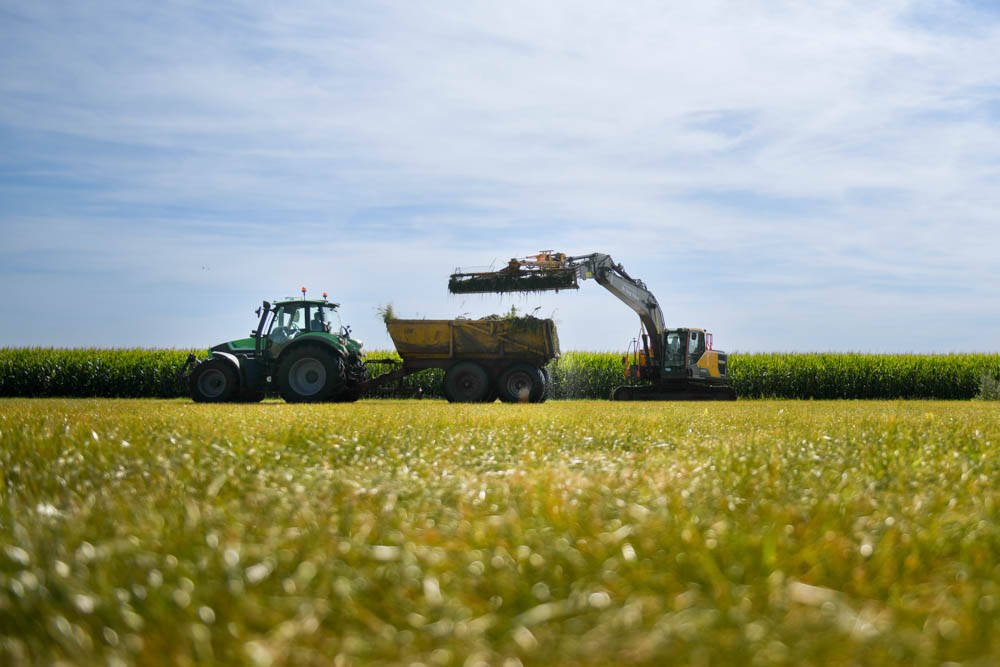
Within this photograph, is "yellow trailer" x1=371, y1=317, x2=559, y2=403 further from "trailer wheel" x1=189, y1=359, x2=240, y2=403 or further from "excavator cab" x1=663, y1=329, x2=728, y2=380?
"excavator cab" x1=663, y1=329, x2=728, y2=380

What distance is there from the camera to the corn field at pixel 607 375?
30.3m

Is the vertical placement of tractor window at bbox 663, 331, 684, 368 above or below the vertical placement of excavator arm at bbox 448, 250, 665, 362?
below

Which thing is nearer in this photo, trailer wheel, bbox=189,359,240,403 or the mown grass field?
the mown grass field

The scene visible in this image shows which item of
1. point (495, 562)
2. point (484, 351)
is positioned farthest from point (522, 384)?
point (495, 562)

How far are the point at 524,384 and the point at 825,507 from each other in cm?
1540

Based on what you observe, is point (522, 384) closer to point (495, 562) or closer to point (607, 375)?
point (607, 375)

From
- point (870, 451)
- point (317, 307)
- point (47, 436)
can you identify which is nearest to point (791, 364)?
point (317, 307)

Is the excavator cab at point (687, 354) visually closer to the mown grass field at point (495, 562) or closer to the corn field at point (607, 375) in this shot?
the corn field at point (607, 375)

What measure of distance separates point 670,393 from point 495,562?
21440mm

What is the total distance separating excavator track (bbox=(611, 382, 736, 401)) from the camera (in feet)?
76.2

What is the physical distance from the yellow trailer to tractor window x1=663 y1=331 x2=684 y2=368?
5256mm

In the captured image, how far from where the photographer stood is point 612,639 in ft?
6.19

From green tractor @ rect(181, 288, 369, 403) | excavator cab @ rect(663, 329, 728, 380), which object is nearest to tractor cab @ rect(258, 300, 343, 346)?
green tractor @ rect(181, 288, 369, 403)

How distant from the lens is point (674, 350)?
23.3 metres
